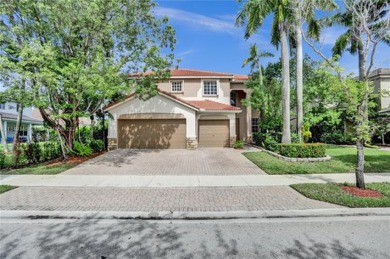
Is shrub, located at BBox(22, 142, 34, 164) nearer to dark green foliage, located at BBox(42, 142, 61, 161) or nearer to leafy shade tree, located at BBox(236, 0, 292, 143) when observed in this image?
dark green foliage, located at BBox(42, 142, 61, 161)

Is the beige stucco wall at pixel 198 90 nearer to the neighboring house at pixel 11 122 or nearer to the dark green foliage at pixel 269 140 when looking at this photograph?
the dark green foliage at pixel 269 140

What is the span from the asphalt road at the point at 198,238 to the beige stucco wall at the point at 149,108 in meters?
11.7

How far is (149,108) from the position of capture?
16.4 metres

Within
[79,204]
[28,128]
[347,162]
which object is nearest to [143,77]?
[79,204]

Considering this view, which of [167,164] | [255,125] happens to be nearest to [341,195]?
[167,164]

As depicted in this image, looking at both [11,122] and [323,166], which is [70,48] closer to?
[323,166]

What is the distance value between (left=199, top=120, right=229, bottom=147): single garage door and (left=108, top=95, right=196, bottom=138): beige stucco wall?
5.42 ft

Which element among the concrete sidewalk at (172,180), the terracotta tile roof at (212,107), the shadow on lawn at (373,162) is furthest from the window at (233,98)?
the concrete sidewalk at (172,180)

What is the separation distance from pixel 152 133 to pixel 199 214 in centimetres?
1196

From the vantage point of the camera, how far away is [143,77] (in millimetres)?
14141

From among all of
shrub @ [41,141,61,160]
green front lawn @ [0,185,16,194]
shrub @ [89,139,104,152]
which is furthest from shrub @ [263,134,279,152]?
shrub @ [41,141,61,160]

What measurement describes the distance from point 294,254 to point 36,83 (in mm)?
12150

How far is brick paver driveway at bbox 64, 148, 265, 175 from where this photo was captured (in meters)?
9.78

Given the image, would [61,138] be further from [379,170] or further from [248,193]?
[379,170]
